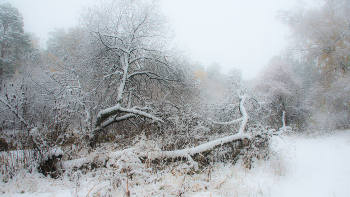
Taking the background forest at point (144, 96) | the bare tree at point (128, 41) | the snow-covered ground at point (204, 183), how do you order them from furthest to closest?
the bare tree at point (128, 41), the background forest at point (144, 96), the snow-covered ground at point (204, 183)

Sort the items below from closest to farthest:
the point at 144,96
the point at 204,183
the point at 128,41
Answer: the point at 204,183 → the point at 128,41 → the point at 144,96

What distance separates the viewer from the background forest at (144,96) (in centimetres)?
388

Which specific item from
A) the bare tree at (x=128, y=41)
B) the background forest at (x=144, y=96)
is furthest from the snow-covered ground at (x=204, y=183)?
the bare tree at (x=128, y=41)

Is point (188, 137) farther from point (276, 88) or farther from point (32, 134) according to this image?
point (276, 88)

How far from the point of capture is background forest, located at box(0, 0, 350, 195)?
12.7 feet

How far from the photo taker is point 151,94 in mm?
7219

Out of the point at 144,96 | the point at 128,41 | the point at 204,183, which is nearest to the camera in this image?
the point at 204,183

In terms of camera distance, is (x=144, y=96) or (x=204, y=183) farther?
(x=144, y=96)

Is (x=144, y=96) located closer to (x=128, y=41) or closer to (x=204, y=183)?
(x=128, y=41)

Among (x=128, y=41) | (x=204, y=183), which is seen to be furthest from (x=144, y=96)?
(x=204, y=183)

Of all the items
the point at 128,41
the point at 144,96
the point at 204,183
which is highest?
the point at 128,41

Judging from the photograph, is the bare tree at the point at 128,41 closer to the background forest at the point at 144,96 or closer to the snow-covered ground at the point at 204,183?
the background forest at the point at 144,96

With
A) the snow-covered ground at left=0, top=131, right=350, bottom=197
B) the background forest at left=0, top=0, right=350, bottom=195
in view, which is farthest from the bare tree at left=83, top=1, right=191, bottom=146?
the snow-covered ground at left=0, top=131, right=350, bottom=197

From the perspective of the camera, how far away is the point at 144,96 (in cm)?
722
